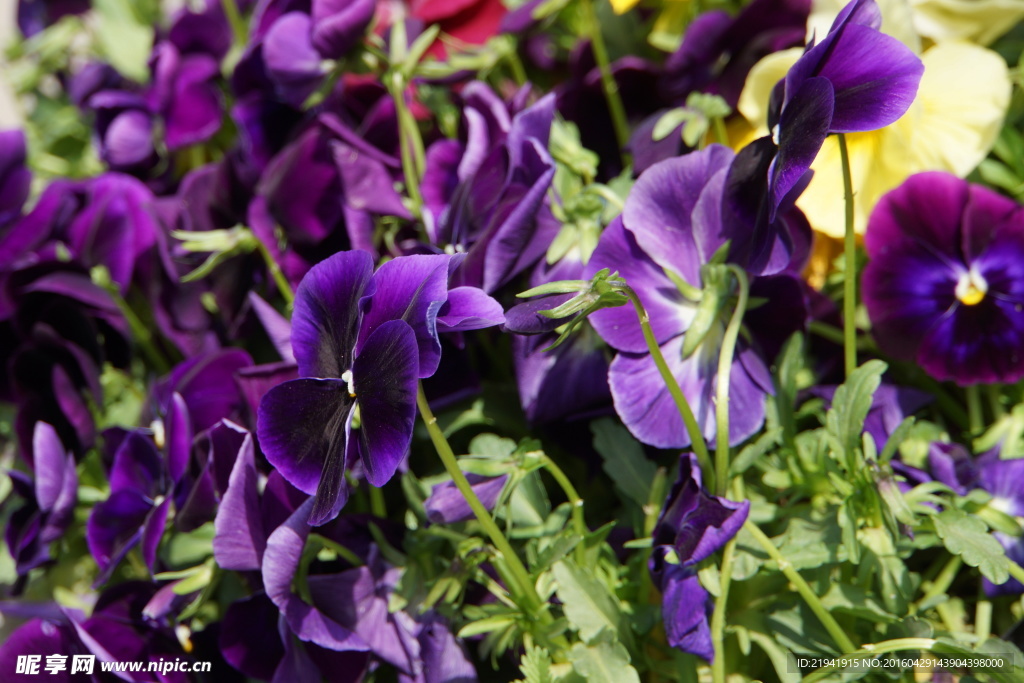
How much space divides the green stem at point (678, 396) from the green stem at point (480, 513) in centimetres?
14

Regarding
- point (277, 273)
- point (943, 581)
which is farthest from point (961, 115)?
point (277, 273)

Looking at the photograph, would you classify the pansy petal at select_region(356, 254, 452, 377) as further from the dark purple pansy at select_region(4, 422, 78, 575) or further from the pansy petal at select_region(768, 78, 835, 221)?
the dark purple pansy at select_region(4, 422, 78, 575)

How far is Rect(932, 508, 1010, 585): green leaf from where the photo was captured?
1.69 ft

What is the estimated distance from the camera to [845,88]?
1.66ft

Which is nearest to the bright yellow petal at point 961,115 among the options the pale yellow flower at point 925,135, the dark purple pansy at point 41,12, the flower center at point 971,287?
the pale yellow flower at point 925,135

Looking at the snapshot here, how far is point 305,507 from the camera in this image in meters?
0.56

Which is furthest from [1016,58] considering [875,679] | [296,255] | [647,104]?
[296,255]

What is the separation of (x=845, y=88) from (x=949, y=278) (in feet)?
0.85

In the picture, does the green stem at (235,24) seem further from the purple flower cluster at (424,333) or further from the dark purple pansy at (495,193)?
the dark purple pansy at (495,193)

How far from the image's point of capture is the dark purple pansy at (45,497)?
76 cm

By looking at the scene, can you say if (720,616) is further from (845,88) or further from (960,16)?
(960,16)

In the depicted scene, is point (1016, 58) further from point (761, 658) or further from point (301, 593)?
point (301, 593)

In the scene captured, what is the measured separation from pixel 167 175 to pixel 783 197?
2.67 feet

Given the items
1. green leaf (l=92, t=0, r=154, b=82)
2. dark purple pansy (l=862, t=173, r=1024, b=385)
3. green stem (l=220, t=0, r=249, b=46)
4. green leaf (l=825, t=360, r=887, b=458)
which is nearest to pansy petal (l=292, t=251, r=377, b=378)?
green leaf (l=825, t=360, r=887, b=458)
